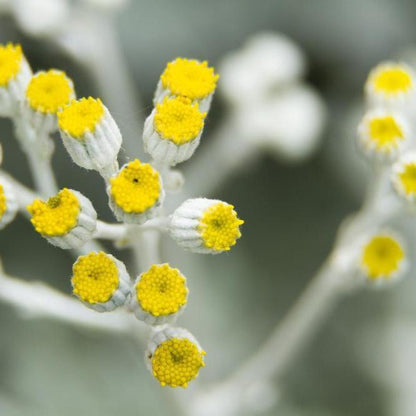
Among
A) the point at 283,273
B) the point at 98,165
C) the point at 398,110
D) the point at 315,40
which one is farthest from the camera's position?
the point at 315,40

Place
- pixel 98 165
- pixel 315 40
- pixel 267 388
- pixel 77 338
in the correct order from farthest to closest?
pixel 315 40, pixel 77 338, pixel 267 388, pixel 98 165

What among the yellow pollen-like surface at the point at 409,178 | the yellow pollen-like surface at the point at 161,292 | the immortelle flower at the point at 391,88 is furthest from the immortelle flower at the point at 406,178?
the yellow pollen-like surface at the point at 161,292

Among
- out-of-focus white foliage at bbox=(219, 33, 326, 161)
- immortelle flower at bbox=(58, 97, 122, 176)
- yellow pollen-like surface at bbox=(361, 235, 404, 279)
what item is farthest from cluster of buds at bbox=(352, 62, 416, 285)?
out-of-focus white foliage at bbox=(219, 33, 326, 161)

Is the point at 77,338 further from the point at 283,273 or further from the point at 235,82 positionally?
the point at 235,82

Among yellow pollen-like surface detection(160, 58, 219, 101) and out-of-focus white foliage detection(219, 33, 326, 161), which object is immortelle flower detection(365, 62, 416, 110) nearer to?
yellow pollen-like surface detection(160, 58, 219, 101)

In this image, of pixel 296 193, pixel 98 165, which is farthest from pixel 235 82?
pixel 98 165

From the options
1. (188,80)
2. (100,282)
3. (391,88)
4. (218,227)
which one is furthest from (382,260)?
(100,282)

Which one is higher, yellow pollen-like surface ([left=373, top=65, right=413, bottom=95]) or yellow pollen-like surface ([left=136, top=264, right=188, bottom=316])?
yellow pollen-like surface ([left=373, top=65, right=413, bottom=95])
